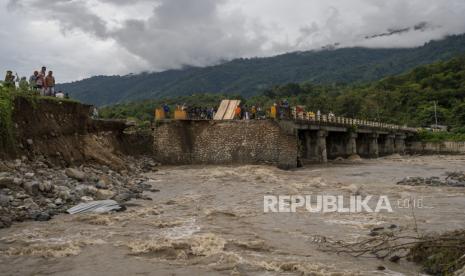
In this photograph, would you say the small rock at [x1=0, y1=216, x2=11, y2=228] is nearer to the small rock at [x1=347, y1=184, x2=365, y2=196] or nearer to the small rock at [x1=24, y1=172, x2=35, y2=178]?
the small rock at [x1=24, y1=172, x2=35, y2=178]

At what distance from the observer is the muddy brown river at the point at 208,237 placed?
8.35 m

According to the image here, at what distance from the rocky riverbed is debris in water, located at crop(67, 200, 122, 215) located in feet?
1.18

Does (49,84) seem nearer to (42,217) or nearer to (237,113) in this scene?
(42,217)

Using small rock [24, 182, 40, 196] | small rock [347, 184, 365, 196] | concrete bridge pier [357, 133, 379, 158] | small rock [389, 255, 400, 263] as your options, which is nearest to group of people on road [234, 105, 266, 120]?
small rock [347, 184, 365, 196]

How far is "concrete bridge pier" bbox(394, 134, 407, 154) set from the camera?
215 feet

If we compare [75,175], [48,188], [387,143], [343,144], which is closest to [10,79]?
[75,175]

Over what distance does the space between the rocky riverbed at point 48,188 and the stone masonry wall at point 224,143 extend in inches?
426

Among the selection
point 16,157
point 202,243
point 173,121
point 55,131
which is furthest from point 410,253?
point 173,121

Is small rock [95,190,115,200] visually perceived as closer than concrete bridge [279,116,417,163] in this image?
Yes

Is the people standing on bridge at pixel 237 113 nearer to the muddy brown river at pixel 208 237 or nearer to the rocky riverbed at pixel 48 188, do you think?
the rocky riverbed at pixel 48 188

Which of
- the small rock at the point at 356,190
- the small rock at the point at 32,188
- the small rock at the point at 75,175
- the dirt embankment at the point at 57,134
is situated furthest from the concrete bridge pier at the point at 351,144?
the small rock at the point at 32,188

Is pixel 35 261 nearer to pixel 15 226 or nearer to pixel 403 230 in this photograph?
pixel 15 226

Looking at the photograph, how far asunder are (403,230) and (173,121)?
23015 millimetres

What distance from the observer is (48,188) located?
47.1 feet
